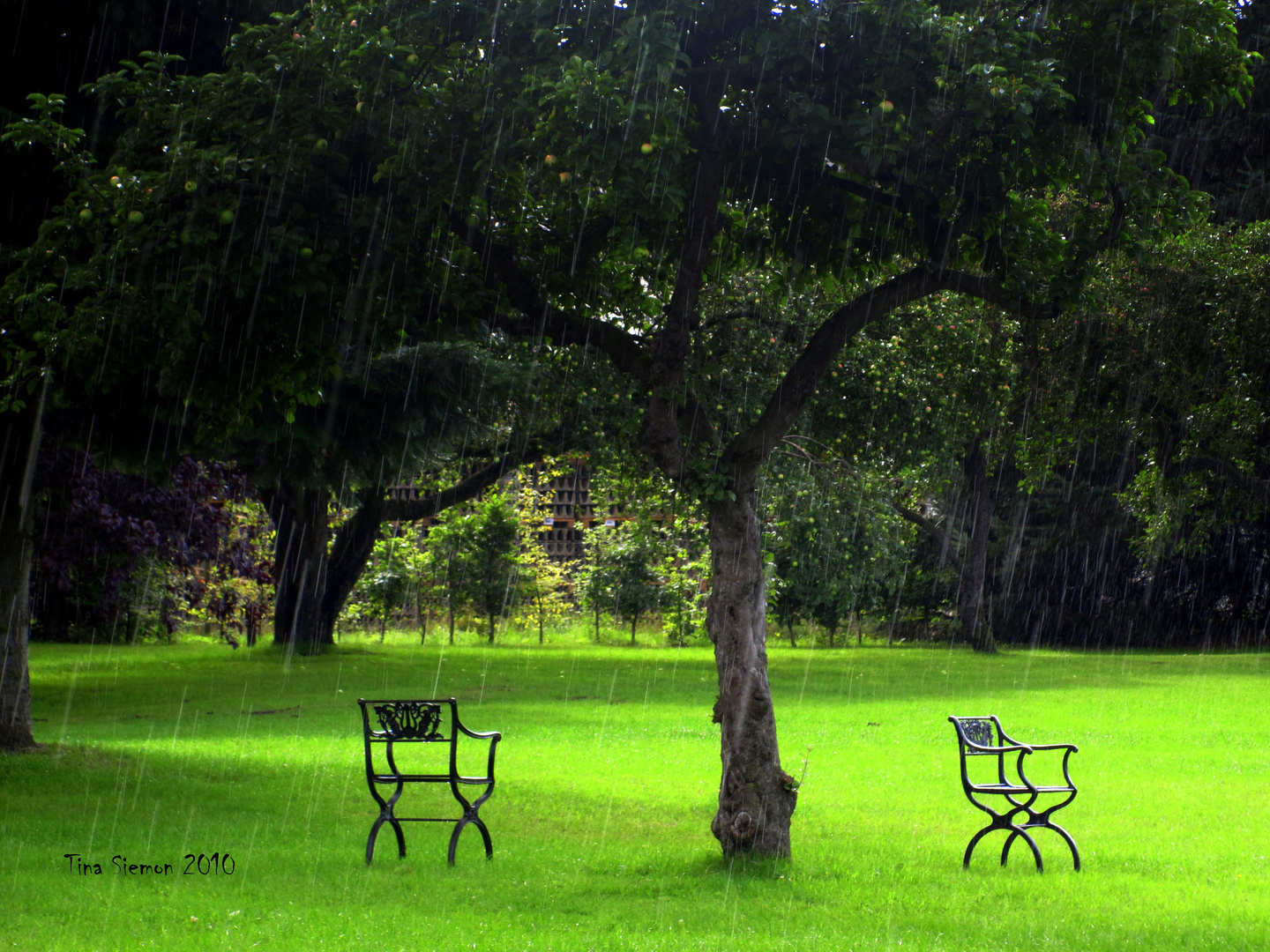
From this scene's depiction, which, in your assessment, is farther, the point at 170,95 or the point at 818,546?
the point at 818,546

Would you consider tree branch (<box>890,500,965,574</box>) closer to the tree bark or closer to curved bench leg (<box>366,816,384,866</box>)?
the tree bark

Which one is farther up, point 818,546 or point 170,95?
point 170,95

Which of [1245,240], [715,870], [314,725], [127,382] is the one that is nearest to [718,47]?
[715,870]

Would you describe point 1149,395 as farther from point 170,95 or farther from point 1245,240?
point 170,95

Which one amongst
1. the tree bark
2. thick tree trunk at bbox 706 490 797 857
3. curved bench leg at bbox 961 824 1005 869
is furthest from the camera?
the tree bark

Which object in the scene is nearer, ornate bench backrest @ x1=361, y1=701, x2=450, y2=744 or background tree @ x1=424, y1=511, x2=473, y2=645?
ornate bench backrest @ x1=361, y1=701, x2=450, y2=744

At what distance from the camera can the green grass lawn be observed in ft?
20.7

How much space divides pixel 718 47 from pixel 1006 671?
20.7 meters

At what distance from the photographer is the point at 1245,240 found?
779 inches

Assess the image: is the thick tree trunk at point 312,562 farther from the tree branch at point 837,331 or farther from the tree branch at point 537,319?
the tree branch at point 837,331

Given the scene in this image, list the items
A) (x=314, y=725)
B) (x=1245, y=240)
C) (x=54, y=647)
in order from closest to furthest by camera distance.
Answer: (x=314, y=725) → (x=1245, y=240) → (x=54, y=647)
